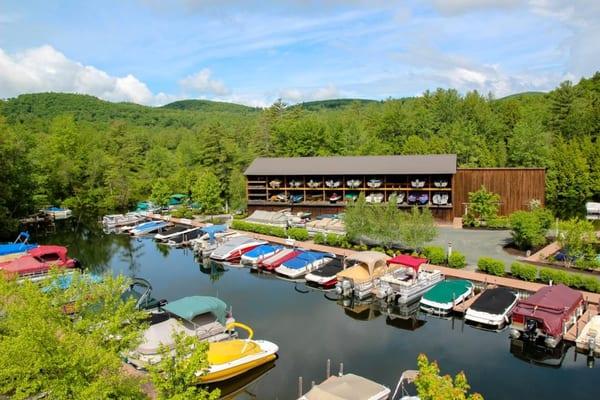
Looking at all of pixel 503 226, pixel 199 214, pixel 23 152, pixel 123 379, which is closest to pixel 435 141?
pixel 503 226

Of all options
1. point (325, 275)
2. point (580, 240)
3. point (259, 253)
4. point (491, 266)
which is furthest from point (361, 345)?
point (580, 240)

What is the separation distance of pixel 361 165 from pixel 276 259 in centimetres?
1684

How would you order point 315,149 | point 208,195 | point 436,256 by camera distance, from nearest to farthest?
point 436,256
point 208,195
point 315,149

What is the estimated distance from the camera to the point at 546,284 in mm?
25266

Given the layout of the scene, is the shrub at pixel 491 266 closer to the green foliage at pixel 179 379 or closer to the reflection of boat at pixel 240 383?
the reflection of boat at pixel 240 383

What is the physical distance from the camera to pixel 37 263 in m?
29.3

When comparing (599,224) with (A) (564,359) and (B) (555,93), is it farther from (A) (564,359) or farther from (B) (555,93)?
(B) (555,93)

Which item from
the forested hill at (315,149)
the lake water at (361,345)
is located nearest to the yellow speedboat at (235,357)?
Result: the lake water at (361,345)

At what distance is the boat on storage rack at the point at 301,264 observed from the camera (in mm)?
29803

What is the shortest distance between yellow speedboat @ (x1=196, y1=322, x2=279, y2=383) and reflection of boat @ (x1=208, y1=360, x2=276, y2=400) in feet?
0.58

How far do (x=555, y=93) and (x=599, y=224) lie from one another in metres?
35.5

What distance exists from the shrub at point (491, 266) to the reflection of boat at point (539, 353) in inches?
287

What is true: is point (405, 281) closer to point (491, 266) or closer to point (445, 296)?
point (445, 296)

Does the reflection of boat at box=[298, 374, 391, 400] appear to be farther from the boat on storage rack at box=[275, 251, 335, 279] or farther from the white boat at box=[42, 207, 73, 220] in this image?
the white boat at box=[42, 207, 73, 220]
